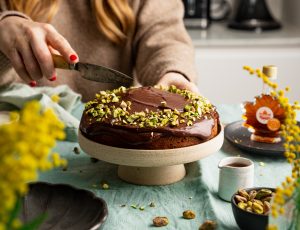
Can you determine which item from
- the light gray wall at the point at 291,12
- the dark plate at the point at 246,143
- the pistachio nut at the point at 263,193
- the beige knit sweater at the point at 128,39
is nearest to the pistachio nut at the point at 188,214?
the pistachio nut at the point at 263,193

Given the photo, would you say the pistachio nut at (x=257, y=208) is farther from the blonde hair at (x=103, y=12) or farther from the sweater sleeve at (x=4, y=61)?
the blonde hair at (x=103, y=12)

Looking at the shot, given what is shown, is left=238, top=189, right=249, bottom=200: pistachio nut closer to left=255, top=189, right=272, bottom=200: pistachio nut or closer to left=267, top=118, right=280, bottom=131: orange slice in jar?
left=255, top=189, right=272, bottom=200: pistachio nut

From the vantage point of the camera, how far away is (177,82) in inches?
55.5

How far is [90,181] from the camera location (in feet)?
3.68

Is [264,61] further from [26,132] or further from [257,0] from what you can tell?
[26,132]

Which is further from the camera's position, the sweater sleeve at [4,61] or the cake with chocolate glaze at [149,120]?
the sweater sleeve at [4,61]

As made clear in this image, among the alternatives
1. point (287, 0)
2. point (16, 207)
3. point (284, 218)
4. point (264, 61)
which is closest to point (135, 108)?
point (284, 218)

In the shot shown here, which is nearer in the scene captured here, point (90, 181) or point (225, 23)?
point (90, 181)

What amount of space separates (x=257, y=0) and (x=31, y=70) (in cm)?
177

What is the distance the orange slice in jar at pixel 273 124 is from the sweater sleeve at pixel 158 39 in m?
0.44

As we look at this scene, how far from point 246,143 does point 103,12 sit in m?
0.74

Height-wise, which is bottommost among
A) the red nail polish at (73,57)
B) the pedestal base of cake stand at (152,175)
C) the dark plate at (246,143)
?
the dark plate at (246,143)

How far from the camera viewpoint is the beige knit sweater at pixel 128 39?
181 centimetres

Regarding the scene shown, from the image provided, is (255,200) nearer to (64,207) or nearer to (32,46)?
(64,207)
